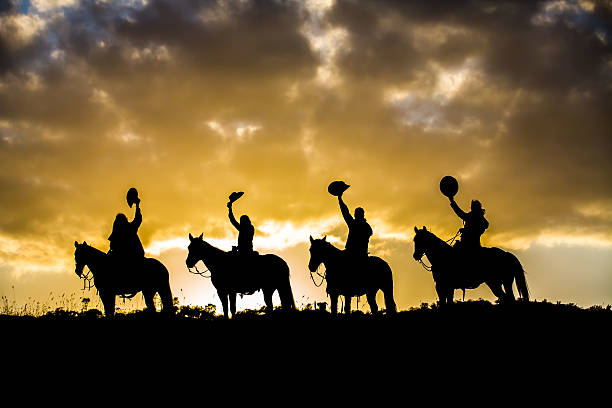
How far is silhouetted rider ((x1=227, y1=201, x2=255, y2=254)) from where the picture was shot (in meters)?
20.9

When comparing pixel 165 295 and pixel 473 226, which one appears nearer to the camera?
pixel 473 226

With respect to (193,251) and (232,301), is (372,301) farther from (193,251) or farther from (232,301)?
(193,251)

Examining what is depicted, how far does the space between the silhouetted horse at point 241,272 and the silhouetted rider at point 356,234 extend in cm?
284

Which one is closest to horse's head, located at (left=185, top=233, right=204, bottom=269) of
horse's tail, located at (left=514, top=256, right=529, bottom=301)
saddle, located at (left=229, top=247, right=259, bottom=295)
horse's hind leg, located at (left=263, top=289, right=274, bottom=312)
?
saddle, located at (left=229, top=247, right=259, bottom=295)

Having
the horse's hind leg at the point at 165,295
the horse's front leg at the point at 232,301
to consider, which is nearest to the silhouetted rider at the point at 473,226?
the horse's front leg at the point at 232,301

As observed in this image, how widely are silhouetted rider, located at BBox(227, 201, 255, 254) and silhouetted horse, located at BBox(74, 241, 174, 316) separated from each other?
3.22 meters

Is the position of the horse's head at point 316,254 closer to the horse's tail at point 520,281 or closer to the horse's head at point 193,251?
the horse's head at point 193,251

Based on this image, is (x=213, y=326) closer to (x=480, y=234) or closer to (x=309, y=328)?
(x=309, y=328)

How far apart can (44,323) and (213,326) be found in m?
4.50

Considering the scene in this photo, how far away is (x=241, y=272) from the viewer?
68.0ft

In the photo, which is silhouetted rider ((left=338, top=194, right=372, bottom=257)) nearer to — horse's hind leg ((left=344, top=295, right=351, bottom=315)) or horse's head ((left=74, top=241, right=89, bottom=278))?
horse's hind leg ((left=344, top=295, right=351, bottom=315))

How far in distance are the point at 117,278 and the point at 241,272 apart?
4.32 m

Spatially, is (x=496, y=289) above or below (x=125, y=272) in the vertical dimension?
below

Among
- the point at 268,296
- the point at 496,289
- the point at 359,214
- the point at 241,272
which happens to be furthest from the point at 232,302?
the point at 496,289
